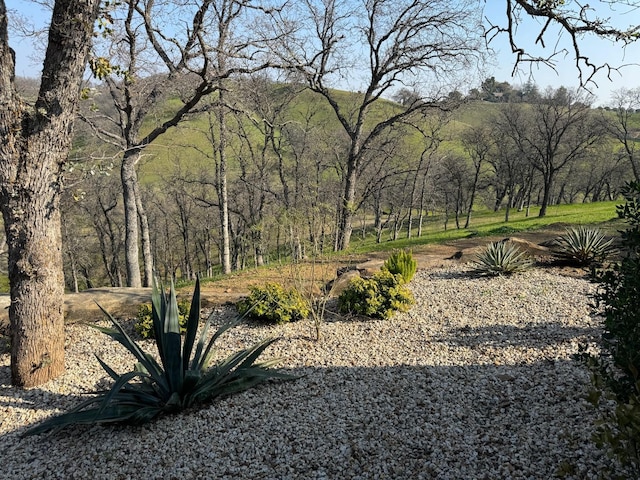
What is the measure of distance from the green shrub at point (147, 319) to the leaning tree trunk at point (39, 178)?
5.25ft

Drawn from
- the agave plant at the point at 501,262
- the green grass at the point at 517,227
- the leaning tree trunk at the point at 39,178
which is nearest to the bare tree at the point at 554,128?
the green grass at the point at 517,227

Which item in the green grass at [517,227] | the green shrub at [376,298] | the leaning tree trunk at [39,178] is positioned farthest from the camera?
the green grass at [517,227]

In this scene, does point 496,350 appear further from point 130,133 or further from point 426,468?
point 130,133

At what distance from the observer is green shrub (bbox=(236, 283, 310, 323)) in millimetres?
6898

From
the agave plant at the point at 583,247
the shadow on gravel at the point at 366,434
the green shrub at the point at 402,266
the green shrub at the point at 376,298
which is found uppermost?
the agave plant at the point at 583,247

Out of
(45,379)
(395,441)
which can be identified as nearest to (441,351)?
(395,441)

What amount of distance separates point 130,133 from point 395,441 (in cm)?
929

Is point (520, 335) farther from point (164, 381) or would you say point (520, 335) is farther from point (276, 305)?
point (164, 381)

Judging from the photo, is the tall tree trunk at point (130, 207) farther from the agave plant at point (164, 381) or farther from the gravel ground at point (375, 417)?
the agave plant at point (164, 381)

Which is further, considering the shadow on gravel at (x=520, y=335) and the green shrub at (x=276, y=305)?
the green shrub at (x=276, y=305)

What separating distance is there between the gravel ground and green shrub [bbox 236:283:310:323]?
564 millimetres

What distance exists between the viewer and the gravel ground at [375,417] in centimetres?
327

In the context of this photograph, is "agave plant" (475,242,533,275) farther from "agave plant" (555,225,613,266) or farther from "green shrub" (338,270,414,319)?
"green shrub" (338,270,414,319)

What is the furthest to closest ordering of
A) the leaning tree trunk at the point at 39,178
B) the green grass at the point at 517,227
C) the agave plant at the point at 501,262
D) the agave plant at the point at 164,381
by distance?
the green grass at the point at 517,227, the agave plant at the point at 501,262, the leaning tree trunk at the point at 39,178, the agave plant at the point at 164,381
